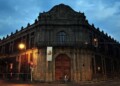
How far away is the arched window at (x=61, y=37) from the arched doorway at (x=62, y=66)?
9.18 ft

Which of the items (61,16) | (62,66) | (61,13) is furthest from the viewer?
(61,13)

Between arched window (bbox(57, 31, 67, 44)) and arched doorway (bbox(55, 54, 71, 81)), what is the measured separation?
2.80 metres

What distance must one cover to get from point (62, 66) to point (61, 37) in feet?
19.2

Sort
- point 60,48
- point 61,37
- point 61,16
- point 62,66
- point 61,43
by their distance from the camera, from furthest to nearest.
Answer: point 61,16 → point 61,37 → point 61,43 → point 60,48 → point 62,66

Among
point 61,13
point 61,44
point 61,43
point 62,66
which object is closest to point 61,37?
point 61,43

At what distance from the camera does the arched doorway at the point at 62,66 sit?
142 ft

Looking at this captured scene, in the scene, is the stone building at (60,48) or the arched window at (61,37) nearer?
the stone building at (60,48)

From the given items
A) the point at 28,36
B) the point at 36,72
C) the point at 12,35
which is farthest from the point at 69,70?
the point at 12,35

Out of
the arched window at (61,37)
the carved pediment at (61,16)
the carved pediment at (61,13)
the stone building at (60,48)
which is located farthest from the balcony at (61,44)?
the carved pediment at (61,13)

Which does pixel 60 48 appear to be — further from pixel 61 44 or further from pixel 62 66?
pixel 62 66

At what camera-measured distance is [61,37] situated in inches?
1783

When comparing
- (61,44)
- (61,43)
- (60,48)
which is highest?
(61,43)

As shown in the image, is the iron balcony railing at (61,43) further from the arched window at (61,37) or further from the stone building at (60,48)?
the arched window at (61,37)

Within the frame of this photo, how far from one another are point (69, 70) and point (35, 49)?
815 cm
